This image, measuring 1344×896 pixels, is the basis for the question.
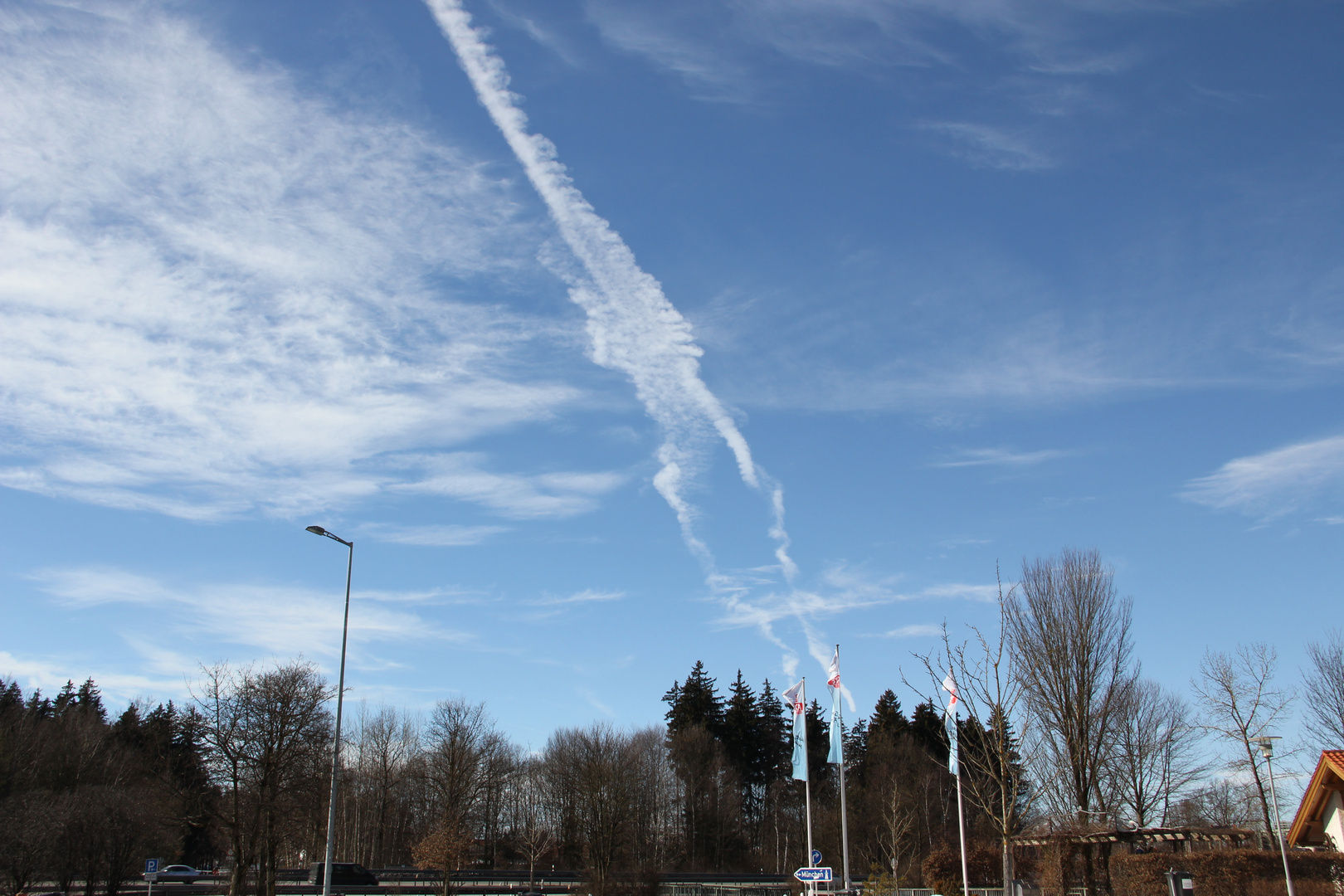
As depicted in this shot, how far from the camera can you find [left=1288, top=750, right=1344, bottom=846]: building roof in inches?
1021

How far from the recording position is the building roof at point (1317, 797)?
25.9 meters

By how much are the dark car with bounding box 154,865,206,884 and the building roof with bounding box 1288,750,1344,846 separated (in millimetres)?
67186

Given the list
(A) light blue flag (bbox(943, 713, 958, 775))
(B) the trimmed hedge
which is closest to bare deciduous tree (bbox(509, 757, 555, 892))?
(B) the trimmed hedge

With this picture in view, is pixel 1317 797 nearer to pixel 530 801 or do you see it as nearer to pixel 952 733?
pixel 952 733

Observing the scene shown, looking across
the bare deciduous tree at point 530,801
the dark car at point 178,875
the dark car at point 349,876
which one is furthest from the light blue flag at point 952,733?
the bare deciduous tree at point 530,801

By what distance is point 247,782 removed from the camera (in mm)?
44094

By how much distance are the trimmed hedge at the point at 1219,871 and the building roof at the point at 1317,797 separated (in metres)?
4.10

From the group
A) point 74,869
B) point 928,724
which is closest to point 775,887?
point 74,869

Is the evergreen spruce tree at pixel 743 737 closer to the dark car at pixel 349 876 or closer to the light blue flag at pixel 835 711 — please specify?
the dark car at pixel 349 876

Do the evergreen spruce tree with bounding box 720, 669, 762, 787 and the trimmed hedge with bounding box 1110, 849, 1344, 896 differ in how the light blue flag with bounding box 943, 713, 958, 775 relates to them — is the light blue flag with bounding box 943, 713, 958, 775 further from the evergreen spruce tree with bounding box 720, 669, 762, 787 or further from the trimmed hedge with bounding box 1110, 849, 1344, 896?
the evergreen spruce tree with bounding box 720, 669, 762, 787

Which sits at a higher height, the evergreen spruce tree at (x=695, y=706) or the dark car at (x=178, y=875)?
the evergreen spruce tree at (x=695, y=706)

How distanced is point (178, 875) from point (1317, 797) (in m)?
75.0

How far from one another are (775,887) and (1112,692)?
2340 centimetres

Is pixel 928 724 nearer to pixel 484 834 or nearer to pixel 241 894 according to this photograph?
pixel 484 834
